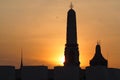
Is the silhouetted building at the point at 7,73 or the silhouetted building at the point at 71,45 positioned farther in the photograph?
the silhouetted building at the point at 71,45

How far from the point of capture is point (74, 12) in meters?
184

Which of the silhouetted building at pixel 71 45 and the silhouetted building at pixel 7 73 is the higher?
the silhouetted building at pixel 71 45

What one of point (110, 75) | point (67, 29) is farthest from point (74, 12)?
point (110, 75)

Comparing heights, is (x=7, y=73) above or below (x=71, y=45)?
below

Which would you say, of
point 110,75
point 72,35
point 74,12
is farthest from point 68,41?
point 110,75

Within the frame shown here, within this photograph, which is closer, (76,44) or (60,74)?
(60,74)

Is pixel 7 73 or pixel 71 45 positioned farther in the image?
pixel 71 45

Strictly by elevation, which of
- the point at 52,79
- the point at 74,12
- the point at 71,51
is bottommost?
the point at 52,79

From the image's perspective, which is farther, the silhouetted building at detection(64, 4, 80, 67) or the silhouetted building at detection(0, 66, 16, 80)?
the silhouetted building at detection(64, 4, 80, 67)

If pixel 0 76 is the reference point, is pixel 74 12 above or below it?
above

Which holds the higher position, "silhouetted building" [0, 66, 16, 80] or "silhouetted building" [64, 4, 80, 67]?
"silhouetted building" [64, 4, 80, 67]

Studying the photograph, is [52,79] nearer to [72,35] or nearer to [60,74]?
[60,74]

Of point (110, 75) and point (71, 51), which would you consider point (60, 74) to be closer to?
point (110, 75)

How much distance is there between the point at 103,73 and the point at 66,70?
7.98 meters
